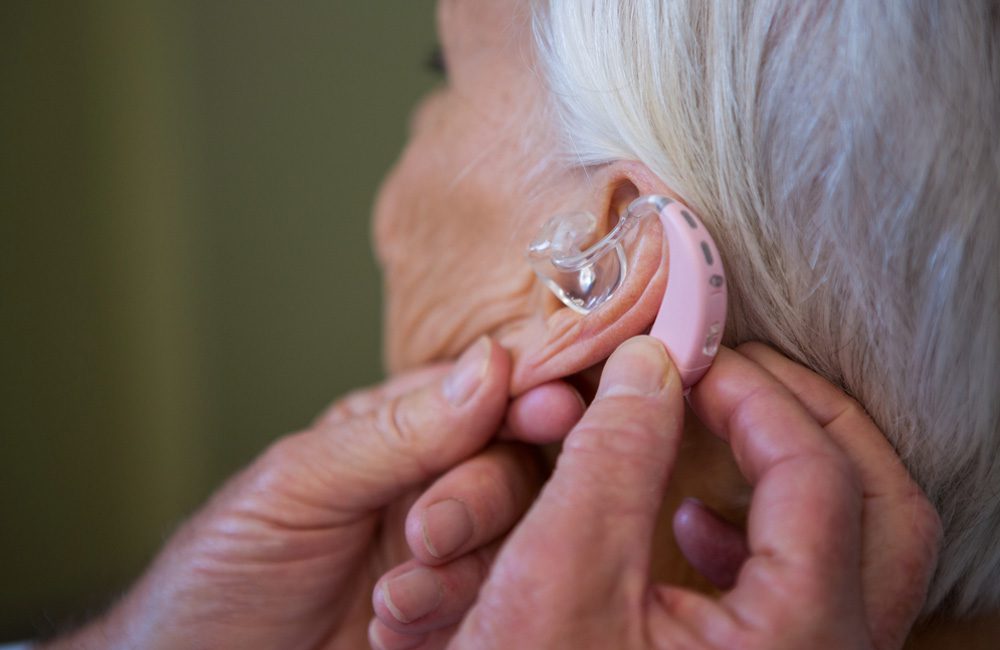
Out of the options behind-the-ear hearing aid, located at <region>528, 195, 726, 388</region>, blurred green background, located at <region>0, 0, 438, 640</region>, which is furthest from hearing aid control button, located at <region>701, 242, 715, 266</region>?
blurred green background, located at <region>0, 0, 438, 640</region>

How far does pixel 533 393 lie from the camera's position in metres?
0.72

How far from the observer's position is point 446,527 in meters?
0.70

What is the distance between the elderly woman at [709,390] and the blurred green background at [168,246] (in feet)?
3.40

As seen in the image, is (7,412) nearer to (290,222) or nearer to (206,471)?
(206,471)

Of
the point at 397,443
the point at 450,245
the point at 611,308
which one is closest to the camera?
the point at 611,308

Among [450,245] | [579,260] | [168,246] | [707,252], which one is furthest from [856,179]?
[168,246]

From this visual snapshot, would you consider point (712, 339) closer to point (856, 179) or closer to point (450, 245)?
point (856, 179)

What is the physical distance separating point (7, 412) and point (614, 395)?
1.50 metres

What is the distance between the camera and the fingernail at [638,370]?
0.54 m

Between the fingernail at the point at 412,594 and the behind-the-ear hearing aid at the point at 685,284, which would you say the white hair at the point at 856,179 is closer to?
the behind-the-ear hearing aid at the point at 685,284

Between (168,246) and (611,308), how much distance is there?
4.74 feet

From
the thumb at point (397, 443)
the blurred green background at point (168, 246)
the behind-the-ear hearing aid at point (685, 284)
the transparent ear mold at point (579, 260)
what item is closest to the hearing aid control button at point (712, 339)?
the behind-the-ear hearing aid at point (685, 284)

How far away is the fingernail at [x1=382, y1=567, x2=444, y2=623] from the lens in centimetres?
68

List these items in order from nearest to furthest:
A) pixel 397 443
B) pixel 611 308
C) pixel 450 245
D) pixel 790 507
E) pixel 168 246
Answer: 1. pixel 790 507
2. pixel 611 308
3. pixel 397 443
4. pixel 450 245
5. pixel 168 246
